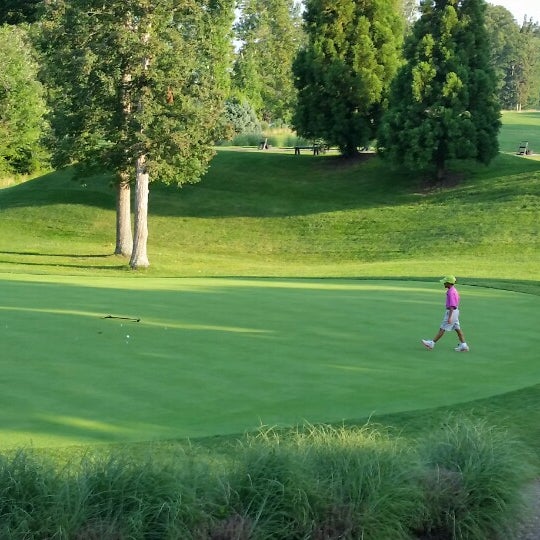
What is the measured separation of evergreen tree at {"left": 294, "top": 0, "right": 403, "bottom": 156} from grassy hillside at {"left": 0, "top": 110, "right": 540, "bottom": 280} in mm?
2647

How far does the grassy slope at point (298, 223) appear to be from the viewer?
1398 inches

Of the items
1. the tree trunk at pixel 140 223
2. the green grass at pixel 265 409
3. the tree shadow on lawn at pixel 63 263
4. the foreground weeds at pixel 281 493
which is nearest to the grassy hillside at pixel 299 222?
the tree shadow on lawn at pixel 63 263

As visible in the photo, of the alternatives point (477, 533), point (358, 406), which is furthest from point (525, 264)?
point (477, 533)

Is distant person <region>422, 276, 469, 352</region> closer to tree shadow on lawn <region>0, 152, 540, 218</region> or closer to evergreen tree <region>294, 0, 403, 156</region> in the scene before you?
tree shadow on lawn <region>0, 152, 540, 218</region>

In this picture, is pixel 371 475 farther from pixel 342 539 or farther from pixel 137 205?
pixel 137 205

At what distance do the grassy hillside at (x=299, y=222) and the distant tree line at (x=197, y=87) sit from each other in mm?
1952

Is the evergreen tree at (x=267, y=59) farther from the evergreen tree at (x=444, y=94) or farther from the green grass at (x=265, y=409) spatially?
the green grass at (x=265, y=409)

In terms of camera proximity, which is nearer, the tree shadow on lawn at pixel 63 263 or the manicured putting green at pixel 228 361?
the manicured putting green at pixel 228 361

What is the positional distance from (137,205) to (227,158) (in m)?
23.5

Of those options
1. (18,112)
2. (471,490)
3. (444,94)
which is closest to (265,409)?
(471,490)

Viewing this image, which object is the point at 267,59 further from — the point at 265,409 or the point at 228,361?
the point at 265,409

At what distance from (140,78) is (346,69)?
2179 cm

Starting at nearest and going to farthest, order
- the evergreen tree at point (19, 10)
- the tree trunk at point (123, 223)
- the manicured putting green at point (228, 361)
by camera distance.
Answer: the manicured putting green at point (228, 361) < the evergreen tree at point (19, 10) < the tree trunk at point (123, 223)

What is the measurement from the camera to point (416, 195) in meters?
47.4
